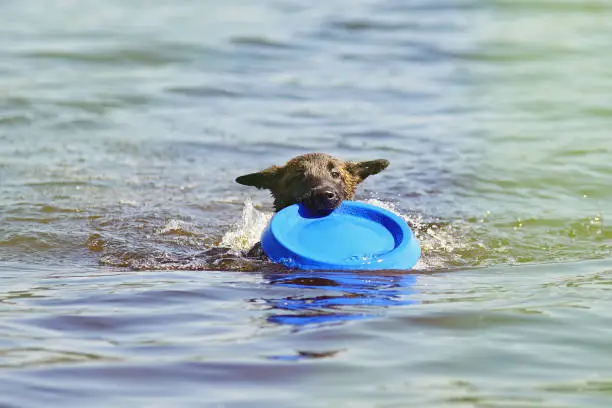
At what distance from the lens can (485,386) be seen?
544 centimetres

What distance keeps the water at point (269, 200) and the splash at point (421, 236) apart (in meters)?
0.04

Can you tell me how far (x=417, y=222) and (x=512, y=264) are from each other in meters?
1.82

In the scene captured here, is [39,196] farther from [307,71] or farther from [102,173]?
[307,71]

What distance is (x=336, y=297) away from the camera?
741 cm

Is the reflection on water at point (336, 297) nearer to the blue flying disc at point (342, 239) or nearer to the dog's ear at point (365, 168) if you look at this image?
the blue flying disc at point (342, 239)

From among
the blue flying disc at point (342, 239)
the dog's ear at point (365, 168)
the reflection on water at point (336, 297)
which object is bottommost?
the reflection on water at point (336, 297)

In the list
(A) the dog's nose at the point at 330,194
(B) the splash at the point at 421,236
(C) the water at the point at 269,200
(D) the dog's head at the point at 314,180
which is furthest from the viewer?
(B) the splash at the point at 421,236

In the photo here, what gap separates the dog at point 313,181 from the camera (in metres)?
8.84

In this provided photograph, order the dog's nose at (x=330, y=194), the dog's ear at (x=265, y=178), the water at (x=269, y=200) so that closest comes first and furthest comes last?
the water at (x=269, y=200) < the dog's nose at (x=330, y=194) < the dog's ear at (x=265, y=178)

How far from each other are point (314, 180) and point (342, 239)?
74cm

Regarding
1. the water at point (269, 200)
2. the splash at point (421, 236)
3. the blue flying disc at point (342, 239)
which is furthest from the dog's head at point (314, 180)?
the water at point (269, 200)

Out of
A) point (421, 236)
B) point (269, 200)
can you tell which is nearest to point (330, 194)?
point (421, 236)

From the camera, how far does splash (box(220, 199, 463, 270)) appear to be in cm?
939

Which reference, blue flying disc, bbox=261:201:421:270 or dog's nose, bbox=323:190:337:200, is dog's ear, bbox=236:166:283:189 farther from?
dog's nose, bbox=323:190:337:200
